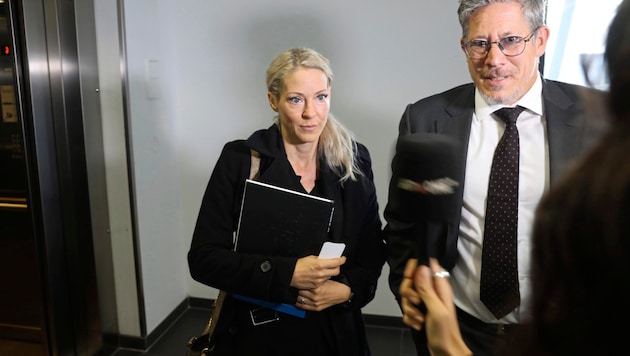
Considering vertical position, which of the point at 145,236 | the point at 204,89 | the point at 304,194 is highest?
the point at 204,89

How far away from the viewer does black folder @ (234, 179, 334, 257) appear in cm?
142

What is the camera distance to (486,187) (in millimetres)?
1334

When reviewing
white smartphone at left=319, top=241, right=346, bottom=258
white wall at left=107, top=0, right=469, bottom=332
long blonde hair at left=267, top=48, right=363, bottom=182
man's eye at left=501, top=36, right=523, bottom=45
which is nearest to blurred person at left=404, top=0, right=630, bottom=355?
man's eye at left=501, top=36, right=523, bottom=45

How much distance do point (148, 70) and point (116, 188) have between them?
2.09 feet

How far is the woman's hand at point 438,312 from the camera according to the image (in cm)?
88

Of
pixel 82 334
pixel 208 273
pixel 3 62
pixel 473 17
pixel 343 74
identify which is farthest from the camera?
pixel 343 74

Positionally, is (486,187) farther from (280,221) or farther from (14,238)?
(14,238)

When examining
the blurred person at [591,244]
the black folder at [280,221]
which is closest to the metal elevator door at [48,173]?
the black folder at [280,221]

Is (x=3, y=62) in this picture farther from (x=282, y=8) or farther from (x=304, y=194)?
(x=304, y=194)

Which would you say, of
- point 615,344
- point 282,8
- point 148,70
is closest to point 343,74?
point 282,8

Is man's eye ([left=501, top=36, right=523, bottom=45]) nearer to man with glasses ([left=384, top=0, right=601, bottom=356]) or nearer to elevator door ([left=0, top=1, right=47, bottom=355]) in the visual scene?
man with glasses ([left=384, top=0, right=601, bottom=356])

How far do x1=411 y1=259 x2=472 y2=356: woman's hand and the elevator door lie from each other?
6.22ft

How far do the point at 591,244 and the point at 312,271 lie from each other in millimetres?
940

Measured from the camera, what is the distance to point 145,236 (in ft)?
8.66
